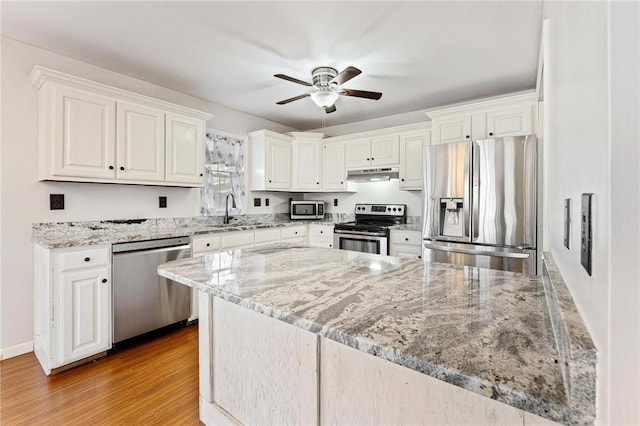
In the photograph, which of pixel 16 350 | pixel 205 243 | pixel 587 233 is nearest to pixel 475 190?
pixel 587 233

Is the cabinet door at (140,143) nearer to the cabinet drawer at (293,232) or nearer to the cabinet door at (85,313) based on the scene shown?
the cabinet door at (85,313)

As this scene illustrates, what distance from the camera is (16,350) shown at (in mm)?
2354

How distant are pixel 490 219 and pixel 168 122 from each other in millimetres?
3234

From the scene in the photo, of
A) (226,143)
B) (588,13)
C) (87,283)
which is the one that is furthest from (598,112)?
(226,143)

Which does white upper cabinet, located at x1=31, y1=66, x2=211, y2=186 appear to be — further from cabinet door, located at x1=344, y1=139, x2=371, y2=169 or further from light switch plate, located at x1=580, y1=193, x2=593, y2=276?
light switch plate, located at x1=580, y1=193, x2=593, y2=276

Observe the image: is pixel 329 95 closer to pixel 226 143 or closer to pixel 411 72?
pixel 411 72

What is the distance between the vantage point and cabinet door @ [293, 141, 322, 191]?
4473mm

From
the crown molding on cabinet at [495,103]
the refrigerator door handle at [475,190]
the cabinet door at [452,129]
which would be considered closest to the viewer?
the refrigerator door handle at [475,190]

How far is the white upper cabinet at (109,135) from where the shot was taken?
2.27m

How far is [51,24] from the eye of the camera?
2.13 metres

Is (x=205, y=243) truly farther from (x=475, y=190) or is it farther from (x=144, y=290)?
(x=475, y=190)

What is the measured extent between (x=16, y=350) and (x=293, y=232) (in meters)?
2.84

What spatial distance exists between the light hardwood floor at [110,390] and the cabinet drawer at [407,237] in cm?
237

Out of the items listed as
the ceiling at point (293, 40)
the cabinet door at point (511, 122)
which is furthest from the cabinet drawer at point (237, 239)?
the cabinet door at point (511, 122)
